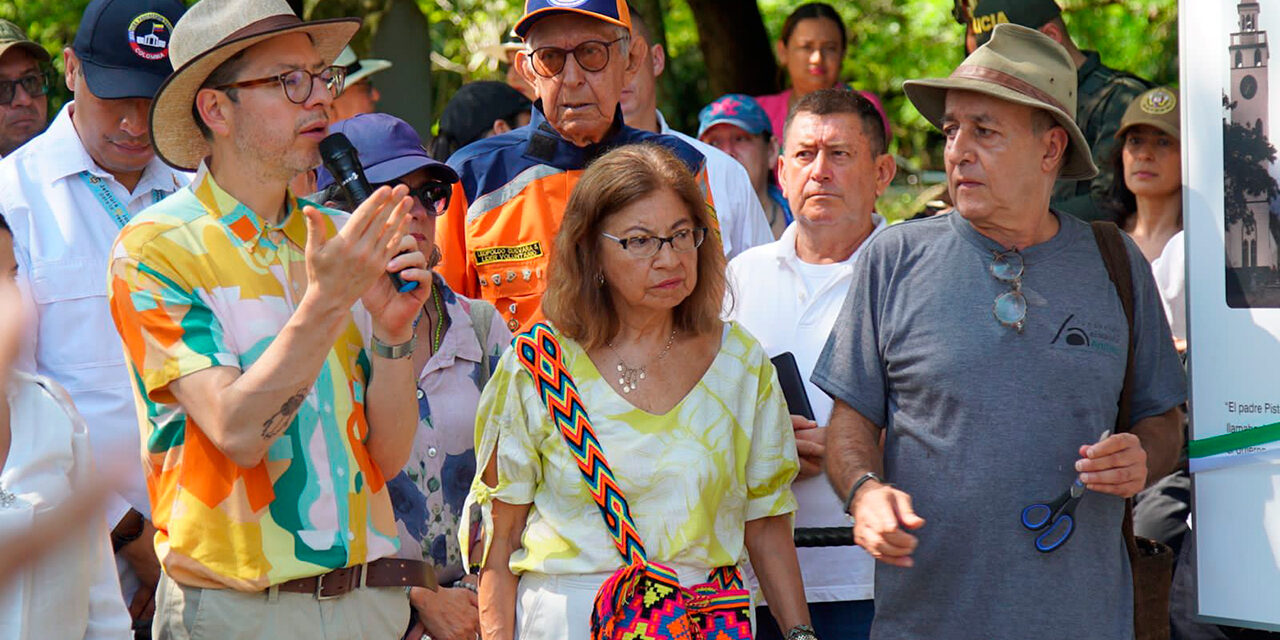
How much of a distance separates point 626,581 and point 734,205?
2.27 meters

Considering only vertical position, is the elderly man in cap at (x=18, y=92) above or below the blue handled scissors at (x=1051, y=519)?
above

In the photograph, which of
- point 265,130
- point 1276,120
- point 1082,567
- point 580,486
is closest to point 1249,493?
point 1082,567

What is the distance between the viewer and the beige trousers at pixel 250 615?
286cm

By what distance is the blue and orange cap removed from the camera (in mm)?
4123

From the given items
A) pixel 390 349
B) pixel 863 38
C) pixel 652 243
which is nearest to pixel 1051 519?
pixel 652 243

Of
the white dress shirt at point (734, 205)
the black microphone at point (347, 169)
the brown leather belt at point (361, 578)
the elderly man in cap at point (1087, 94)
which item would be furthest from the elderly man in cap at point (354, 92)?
the brown leather belt at point (361, 578)

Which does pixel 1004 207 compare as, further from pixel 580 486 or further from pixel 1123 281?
pixel 580 486

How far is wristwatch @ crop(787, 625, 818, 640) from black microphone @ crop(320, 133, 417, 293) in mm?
1195

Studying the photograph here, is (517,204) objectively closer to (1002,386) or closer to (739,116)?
(1002,386)

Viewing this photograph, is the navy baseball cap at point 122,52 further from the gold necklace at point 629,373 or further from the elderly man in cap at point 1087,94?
the elderly man in cap at point 1087,94

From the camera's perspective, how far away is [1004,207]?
3.39 m

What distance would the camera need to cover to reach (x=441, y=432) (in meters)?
3.84

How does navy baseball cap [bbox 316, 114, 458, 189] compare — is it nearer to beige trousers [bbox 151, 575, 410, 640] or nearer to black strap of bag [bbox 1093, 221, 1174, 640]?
beige trousers [bbox 151, 575, 410, 640]

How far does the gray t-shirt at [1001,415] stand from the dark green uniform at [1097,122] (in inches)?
84.2
